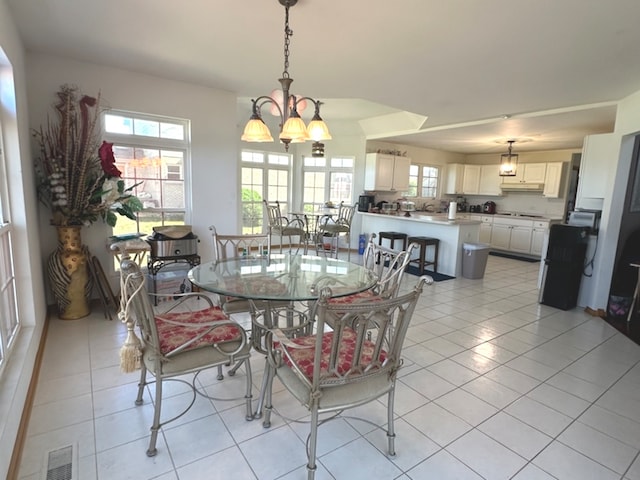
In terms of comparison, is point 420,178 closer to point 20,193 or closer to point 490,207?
point 490,207

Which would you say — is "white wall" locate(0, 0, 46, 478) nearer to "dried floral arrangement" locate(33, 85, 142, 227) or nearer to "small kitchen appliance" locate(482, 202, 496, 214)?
"dried floral arrangement" locate(33, 85, 142, 227)

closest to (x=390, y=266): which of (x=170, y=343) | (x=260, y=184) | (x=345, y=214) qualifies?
(x=170, y=343)

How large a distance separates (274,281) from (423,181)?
652 cm

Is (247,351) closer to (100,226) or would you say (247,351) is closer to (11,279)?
(11,279)

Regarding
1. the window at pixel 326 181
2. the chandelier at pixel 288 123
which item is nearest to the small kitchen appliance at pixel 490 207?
the window at pixel 326 181

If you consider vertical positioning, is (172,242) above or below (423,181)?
below

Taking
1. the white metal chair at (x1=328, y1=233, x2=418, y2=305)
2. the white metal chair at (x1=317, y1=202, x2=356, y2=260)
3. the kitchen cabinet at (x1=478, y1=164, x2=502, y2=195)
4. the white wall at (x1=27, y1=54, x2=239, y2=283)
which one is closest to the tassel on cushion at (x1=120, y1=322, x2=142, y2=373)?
the white metal chair at (x1=328, y1=233, x2=418, y2=305)

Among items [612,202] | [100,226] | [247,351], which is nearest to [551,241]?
[612,202]

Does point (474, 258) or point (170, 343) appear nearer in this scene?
point (170, 343)

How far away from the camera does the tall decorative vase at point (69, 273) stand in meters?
3.13

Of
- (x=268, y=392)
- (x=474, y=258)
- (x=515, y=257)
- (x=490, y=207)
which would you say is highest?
(x=490, y=207)

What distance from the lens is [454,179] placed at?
8086mm

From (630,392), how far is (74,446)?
3465mm

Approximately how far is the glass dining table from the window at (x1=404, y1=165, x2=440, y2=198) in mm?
5355
